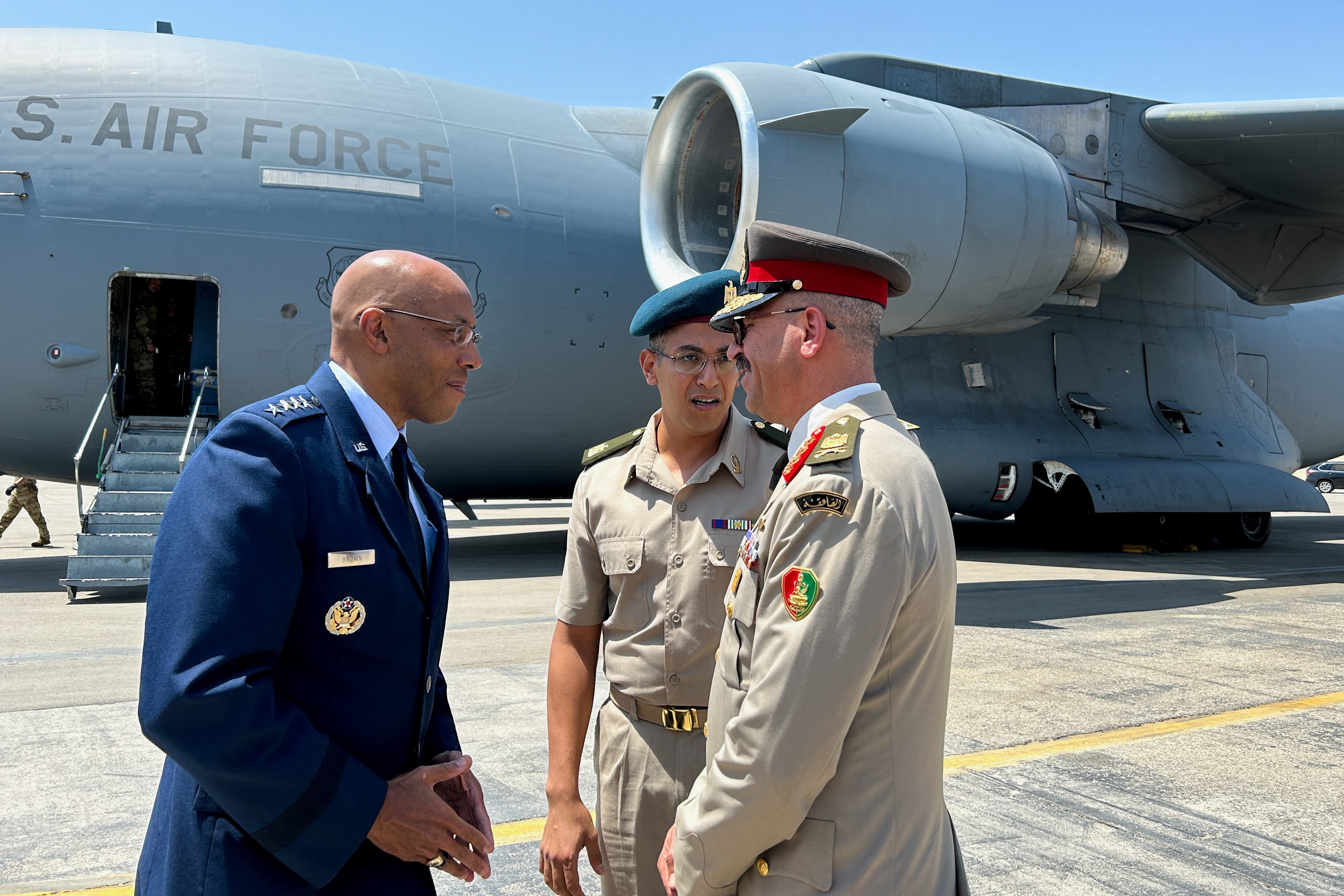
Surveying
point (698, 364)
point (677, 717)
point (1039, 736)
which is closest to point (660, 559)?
point (677, 717)

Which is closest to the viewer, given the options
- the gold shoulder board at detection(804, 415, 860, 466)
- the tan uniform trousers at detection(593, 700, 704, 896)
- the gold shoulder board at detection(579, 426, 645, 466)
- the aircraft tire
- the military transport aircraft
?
the gold shoulder board at detection(804, 415, 860, 466)

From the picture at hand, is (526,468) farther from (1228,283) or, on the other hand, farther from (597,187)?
(1228,283)

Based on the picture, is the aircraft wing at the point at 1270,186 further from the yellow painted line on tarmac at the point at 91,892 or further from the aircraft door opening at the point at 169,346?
the yellow painted line on tarmac at the point at 91,892

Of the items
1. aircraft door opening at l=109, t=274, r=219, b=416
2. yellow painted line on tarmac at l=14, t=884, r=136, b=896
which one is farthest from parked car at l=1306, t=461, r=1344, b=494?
yellow painted line on tarmac at l=14, t=884, r=136, b=896

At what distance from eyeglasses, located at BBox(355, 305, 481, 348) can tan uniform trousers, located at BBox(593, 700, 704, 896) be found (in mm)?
961

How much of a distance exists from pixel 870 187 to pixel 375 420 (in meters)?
7.00

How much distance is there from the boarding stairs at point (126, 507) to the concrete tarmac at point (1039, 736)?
24cm

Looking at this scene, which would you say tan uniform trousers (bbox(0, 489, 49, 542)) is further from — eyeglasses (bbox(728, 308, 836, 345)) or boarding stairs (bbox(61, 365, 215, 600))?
eyeglasses (bbox(728, 308, 836, 345))

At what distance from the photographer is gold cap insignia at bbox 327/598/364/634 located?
1753mm

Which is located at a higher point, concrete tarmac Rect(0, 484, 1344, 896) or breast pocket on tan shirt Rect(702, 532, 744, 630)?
breast pocket on tan shirt Rect(702, 532, 744, 630)

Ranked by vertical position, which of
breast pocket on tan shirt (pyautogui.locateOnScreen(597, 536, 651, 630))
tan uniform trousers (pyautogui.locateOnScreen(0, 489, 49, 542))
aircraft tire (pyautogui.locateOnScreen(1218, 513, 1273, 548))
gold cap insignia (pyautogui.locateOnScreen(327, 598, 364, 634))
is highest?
gold cap insignia (pyautogui.locateOnScreen(327, 598, 364, 634))

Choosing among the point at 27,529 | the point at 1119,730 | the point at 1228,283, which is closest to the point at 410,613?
the point at 1119,730

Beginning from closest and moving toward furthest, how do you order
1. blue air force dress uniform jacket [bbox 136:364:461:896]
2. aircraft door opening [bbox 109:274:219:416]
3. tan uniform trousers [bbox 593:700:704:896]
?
1. blue air force dress uniform jacket [bbox 136:364:461:896]
2. tan uniform trousers [bbox 593:700:704:896]
3. aircraft door opening [bbox 109:274:219:416]

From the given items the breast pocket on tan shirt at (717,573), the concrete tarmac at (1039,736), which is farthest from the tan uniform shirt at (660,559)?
the concrete tarmac at (1039,736)
